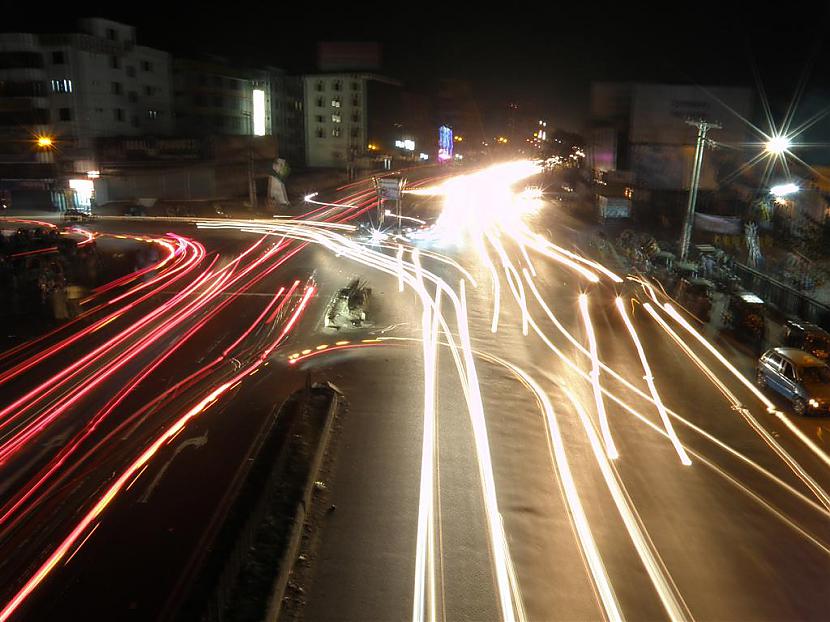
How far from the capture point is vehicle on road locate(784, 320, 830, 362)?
53.0 feet

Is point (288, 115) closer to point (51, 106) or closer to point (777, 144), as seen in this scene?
point (51, 106)

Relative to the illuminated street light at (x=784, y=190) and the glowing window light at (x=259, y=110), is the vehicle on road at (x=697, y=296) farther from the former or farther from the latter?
A: the glowing window light at (x=259, y=110)

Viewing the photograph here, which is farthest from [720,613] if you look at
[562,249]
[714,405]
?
[562,249]

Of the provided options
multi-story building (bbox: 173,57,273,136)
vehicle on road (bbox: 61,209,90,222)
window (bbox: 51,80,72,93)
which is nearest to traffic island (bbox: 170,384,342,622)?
vehicle on road (bbox: 61,209,90,222)

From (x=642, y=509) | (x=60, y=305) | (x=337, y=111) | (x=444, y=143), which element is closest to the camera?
(x=642, y=509)

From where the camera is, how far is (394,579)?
7555 millimetres

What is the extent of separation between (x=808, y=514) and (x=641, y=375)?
5680 mm

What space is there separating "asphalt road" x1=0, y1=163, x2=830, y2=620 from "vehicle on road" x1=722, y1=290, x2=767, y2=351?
1.72m

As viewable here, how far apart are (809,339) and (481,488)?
1188 centimetres

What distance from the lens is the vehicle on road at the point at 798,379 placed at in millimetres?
12625

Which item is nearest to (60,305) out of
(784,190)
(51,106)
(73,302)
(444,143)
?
(73,302)

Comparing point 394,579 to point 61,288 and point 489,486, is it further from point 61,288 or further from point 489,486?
point 61,288

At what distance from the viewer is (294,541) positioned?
7.97 m

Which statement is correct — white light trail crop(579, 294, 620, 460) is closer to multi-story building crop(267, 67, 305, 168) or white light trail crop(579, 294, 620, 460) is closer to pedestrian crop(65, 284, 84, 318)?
pedestrian crop(65, 284, 84, 318)
